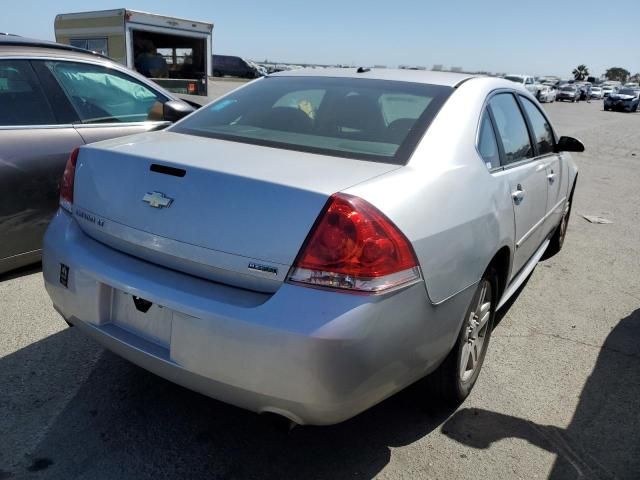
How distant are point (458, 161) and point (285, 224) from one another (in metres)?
0.93

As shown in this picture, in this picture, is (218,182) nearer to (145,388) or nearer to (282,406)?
(282,406)

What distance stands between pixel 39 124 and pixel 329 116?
2.27 metres

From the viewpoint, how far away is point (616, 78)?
432 feet

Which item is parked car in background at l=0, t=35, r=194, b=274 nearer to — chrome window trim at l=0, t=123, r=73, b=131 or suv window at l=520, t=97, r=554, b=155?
chrome window trim at l=0, t=123, r=73, b=131

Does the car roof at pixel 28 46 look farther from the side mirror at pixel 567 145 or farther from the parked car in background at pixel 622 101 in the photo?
the parked car in background at pixel 622 101

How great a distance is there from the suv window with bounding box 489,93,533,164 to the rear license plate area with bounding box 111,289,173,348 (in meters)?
1.96

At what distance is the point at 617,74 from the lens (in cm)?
13238

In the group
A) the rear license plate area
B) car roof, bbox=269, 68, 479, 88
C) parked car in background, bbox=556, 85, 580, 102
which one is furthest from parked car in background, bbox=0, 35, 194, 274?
parked car in background, bbox=556, 85, 580, 102

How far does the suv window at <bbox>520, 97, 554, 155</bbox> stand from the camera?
381 centimetres

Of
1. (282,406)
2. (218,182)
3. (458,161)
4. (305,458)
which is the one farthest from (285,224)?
(305,458)

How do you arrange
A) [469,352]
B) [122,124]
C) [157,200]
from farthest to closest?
[122,124], [469,352], [157,200]

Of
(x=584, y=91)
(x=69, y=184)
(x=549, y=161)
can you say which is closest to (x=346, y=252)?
(x=69, y=184)

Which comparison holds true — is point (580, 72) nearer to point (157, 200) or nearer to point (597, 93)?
point (597, 93)

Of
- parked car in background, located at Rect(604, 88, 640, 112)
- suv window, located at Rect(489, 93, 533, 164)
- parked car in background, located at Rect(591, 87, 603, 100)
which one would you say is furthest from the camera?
parked car in background, located at Rect(591, 87, 603, 100)
